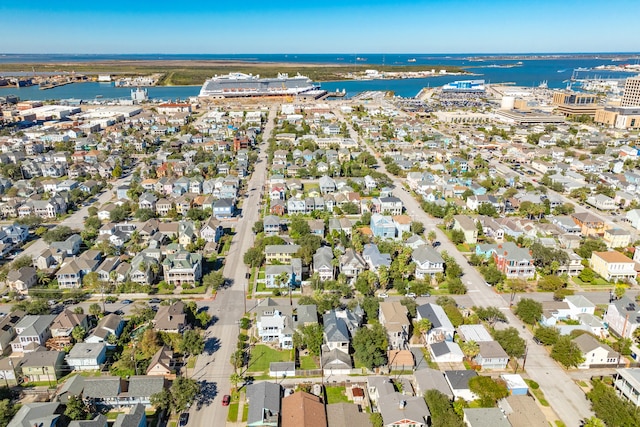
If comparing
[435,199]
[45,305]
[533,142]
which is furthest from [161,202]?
[533,142]

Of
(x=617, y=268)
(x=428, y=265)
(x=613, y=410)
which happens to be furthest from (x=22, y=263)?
(x=617, y=268)

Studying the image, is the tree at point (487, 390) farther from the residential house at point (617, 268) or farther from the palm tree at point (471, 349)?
the residential house at point (617, 268)

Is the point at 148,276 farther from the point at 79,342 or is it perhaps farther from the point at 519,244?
the point at 519,244

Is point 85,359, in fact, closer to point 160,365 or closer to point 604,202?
point 160,365

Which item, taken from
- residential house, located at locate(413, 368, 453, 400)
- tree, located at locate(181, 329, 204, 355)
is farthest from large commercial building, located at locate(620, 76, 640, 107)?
tree, located at locate(181, 329, 204, 355)

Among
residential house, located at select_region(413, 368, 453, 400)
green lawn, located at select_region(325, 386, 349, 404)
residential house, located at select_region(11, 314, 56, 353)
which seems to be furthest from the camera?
residential house, located at select_region(11, 314, 56, 353)

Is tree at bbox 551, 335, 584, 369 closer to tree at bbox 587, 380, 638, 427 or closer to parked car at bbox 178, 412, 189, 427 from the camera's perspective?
tree at bbox 587, 380, 638, 427
